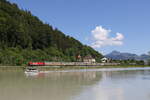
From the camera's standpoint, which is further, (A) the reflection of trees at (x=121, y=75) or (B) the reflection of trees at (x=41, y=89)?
(A) the reflection of trees at (x=121, y=75)

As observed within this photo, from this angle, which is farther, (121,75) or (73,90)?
(121,75)

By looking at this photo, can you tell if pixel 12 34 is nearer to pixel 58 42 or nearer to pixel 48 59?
pixel 48 59

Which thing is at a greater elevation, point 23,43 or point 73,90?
point 23,43

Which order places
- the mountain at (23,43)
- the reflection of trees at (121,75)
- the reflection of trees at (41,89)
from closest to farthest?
the reflection of trees at (41,89)
the reflection of trees at (121,75)
the mountain at (23,43)

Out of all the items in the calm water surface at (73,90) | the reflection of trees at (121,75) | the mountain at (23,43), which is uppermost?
the mountain at (23,43)

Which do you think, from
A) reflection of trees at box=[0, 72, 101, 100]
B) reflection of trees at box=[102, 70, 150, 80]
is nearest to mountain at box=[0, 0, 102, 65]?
reflection of trees at box=[102, 70, 150, 80]

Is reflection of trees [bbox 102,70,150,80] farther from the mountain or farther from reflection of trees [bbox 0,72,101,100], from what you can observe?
the mountain

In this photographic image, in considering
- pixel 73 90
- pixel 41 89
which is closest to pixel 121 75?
pixel 73 90

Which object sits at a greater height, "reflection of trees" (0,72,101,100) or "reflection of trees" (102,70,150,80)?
"reflection of trees" (102,70,150,80)

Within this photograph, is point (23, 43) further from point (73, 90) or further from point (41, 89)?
point (73, 90)

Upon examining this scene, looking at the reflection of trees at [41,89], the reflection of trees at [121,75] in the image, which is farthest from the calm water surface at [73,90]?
the reflection of trees at [121,75]

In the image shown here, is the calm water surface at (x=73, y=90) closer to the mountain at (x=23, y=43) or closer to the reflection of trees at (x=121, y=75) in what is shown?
the reflection of trees at (x=121, y=75)

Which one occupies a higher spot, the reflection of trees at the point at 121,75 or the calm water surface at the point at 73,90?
the reflection of trees at the point at 121,75

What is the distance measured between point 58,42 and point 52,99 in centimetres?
13863
